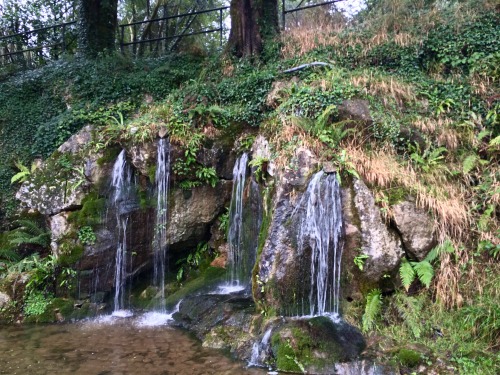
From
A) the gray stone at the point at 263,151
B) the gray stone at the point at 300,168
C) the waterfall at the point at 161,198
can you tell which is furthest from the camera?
the waterfall at the point at 161,198

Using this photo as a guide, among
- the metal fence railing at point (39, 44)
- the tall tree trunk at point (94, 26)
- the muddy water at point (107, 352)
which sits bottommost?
the muddy water at point (107, 352)

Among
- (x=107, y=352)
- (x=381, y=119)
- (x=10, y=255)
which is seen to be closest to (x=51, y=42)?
(x=10, y=255)

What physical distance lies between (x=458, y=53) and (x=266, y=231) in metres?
6.48

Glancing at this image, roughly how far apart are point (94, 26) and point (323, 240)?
11.1m

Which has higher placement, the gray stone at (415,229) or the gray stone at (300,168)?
the gray stone at (300,168)

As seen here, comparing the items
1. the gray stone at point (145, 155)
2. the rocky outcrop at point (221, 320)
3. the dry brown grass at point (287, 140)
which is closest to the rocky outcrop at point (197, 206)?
the gray stone at point (145, 155)

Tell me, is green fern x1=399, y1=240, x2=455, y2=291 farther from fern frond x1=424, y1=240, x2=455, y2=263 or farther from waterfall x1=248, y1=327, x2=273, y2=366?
waterfall x1=248, y1=327, x2=273, y2=366

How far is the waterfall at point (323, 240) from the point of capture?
670cm

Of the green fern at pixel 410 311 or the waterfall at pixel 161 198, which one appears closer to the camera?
the green fern at pixel 410 311

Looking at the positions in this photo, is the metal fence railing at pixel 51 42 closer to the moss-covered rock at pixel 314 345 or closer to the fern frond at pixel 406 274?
the fern frond at pixel 406 274

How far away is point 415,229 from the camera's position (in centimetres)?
667

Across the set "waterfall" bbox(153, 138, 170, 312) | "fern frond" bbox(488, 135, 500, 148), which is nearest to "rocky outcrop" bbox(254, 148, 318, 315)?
"waterfall" bbox(153, 138, 170, 312)

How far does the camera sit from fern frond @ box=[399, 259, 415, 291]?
6121 mm

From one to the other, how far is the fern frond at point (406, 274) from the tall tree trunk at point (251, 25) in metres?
7.89
